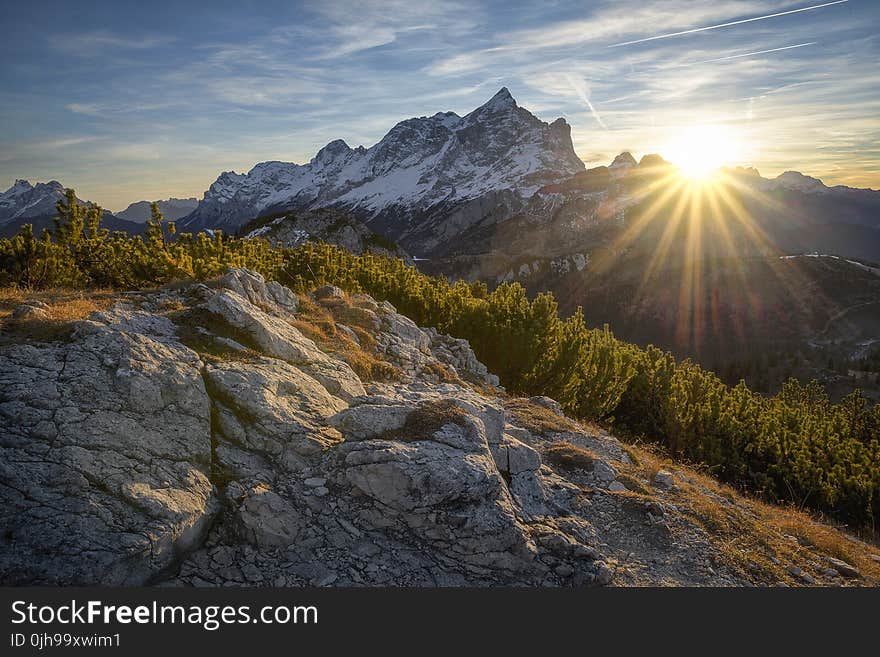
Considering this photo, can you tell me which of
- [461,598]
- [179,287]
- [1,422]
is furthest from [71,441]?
[179,287]

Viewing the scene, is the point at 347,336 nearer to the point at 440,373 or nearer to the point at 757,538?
the point at 440,373

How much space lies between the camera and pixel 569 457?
1217 centimetres

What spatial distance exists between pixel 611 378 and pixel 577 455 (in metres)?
16.9

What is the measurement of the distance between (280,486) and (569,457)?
706 cm

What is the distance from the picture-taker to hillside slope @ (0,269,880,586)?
259 inches

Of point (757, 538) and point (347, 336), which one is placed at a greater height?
point (347, 336)

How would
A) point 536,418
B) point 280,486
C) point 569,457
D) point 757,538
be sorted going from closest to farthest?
point 280,486 → point 757,538 → point 569,457 → point 536,418

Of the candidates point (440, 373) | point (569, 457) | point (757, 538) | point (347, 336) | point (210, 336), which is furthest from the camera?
point (440, 373)

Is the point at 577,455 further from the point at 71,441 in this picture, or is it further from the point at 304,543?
the point at 71,441

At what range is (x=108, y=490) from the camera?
670 cm

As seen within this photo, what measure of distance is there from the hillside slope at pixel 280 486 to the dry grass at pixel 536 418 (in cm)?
251

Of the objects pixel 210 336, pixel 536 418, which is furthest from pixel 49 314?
pixel 536 418

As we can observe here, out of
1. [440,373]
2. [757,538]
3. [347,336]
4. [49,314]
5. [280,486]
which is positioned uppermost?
[49,314]

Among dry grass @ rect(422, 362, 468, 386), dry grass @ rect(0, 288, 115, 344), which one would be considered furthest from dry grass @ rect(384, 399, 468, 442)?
dry grass @ rect(0, 288, 115, 344)
